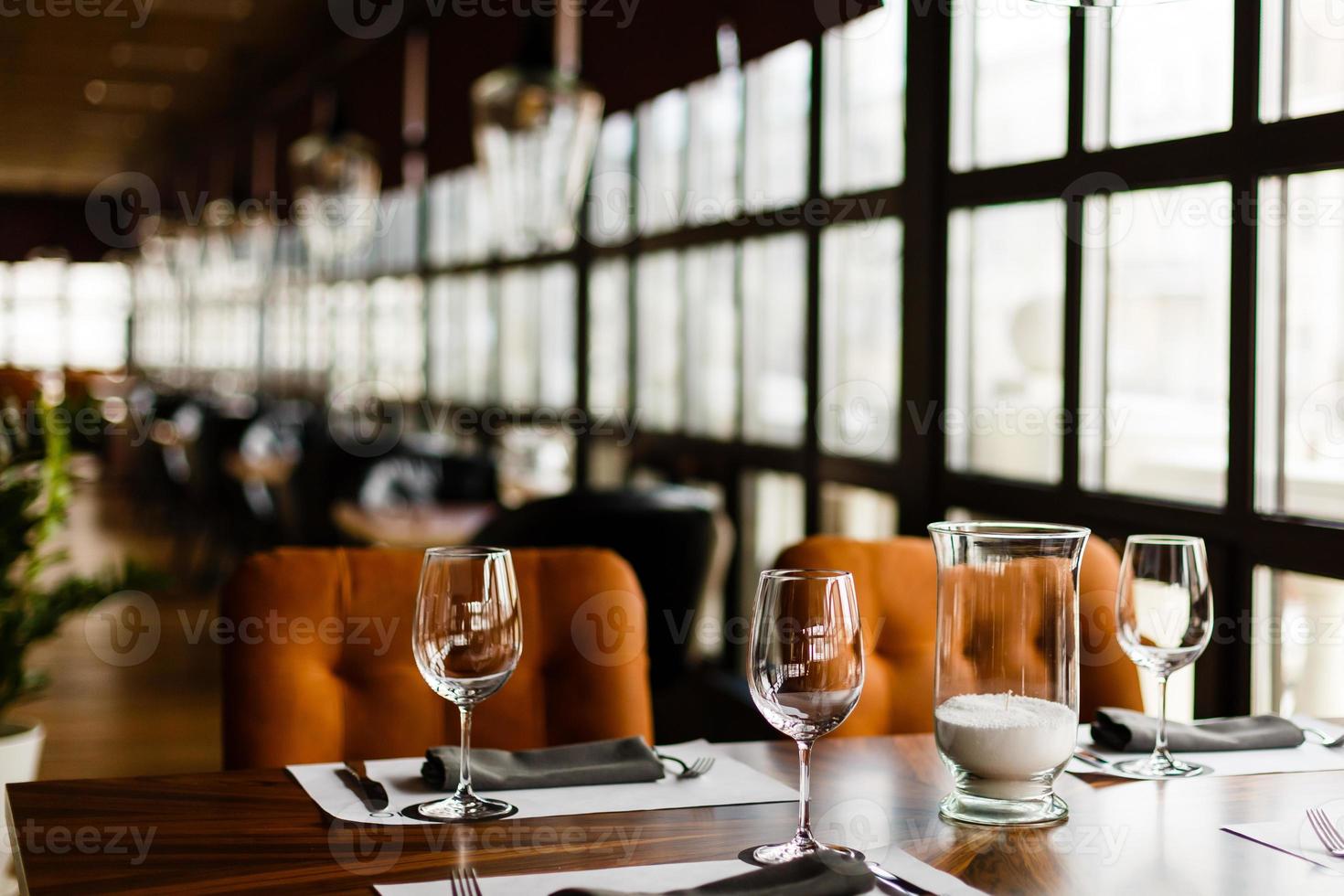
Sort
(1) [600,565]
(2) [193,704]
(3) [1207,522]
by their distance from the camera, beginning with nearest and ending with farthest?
(1) [600,565] → (3) [1207,522] → (2) [193,704]

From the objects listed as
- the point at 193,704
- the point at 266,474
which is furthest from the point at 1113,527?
the point at 266,474

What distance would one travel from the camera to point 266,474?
714cm

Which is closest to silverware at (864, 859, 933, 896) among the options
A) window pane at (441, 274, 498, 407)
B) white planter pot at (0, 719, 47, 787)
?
white planter pot at (0, 719, 47, 787)

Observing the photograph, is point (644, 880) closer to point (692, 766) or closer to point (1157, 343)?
point (692, 766)

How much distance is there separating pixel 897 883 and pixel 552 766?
0.44 meters

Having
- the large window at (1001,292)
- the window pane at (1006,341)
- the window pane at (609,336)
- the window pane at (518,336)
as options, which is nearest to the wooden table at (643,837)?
the large window at (1001,292)

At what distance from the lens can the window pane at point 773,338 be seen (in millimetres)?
4035

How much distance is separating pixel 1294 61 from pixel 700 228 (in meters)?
2.51

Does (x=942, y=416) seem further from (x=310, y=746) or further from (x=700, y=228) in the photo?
(x=310, y=746)

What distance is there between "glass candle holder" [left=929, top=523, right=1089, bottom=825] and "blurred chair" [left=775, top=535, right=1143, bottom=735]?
0.61 meters

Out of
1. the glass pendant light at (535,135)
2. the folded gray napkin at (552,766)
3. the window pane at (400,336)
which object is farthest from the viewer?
the window pane at (400,336)

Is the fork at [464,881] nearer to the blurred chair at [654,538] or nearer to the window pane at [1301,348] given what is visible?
the window pane at [1301,348]

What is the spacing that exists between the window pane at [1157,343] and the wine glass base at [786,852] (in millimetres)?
1480

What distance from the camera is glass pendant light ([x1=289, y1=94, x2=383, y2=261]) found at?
188 inches
